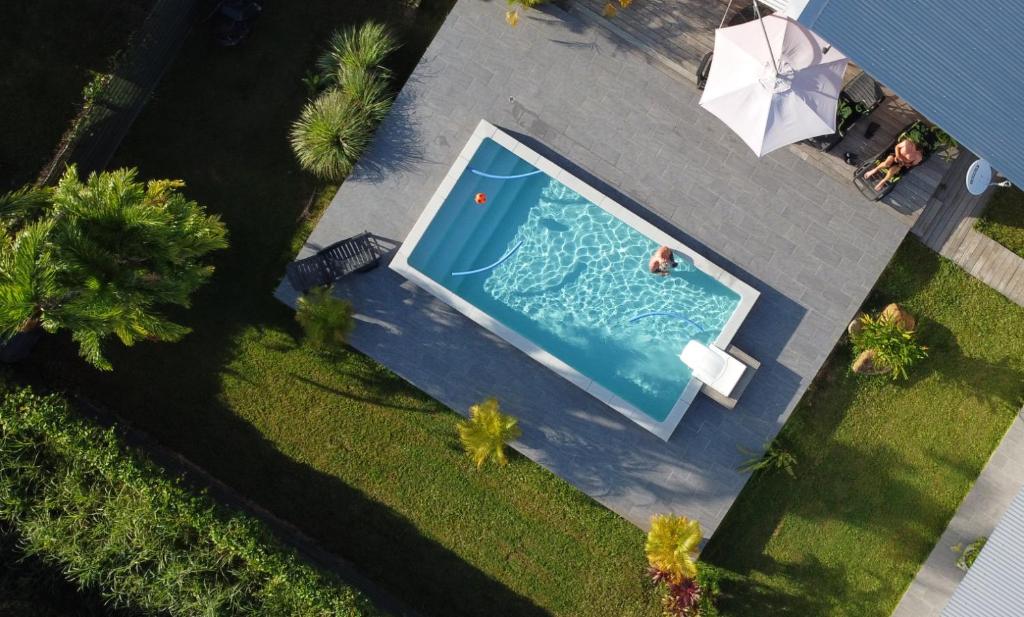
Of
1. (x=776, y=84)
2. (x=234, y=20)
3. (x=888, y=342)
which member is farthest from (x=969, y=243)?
(x=234, y=20)

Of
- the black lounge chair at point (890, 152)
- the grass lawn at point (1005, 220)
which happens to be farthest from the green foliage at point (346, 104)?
the grass lawn at point (1005, 220)

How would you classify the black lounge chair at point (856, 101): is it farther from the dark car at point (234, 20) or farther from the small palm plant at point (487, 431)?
the dark car at point (234, 20)

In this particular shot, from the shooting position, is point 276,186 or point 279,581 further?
point 276,186

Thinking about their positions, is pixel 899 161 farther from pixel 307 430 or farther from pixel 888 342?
pixel 307 430

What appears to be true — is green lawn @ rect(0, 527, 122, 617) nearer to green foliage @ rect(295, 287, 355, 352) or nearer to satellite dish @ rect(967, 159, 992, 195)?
green foliage @ rect(295, 287, 355, 352)

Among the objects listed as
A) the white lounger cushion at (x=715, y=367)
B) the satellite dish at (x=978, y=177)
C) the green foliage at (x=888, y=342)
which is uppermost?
the satellite dish at (x=978, y=177)

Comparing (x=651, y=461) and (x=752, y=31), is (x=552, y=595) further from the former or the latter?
(x=752, y=31)

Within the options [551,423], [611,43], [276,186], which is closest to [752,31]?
[611,43]

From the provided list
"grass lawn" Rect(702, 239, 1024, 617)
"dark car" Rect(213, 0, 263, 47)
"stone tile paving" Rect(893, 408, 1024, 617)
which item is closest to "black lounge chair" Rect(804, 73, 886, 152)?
"grass lawn" Rect(702, 239, 1024, 617)
